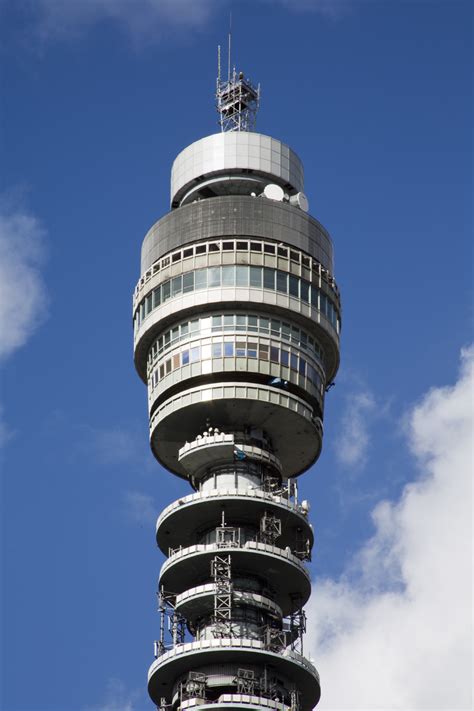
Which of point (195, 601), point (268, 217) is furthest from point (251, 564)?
point (268, 217)

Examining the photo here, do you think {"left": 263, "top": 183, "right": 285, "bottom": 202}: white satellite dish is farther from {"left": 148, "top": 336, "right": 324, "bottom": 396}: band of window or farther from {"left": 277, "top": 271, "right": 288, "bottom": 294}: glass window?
{"left": 148, "top": 336, "right": 324, "bottom": 396}: band of window

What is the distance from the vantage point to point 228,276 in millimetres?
130500

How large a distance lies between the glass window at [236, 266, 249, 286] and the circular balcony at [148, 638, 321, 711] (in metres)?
30.1

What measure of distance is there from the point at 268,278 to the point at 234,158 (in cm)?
1511

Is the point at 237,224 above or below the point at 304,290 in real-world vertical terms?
above

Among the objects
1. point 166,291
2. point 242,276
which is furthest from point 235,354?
point 166,291

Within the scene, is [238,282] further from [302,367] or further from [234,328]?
[302,367]

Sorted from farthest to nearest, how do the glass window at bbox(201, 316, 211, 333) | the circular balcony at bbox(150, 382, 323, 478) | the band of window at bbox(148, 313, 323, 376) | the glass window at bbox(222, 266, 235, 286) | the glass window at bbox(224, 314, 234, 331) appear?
the glass window at bbox(222, 266, 235, 286)
the glass window at bbox(201, 316, 211, 333)
the band of window at bbox(148, 313, 323, 376)
the glass window at bbox(224, 314, 234, 331)
the circular balcony at bbox(150, 382, 323, 478)

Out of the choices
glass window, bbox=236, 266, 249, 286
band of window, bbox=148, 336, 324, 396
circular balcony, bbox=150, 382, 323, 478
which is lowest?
circular balcony, bbox=150, 382, 323, 478

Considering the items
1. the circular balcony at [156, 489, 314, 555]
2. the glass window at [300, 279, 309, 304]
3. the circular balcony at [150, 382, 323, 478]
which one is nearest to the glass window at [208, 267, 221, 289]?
the glass window at [300, 279, 309, 304]

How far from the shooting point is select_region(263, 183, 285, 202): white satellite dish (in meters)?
137

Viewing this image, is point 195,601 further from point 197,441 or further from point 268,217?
point 268,217

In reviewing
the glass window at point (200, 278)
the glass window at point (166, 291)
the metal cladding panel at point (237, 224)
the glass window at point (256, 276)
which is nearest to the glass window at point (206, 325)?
the glass window at point (200, 278)

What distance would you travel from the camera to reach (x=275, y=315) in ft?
429
